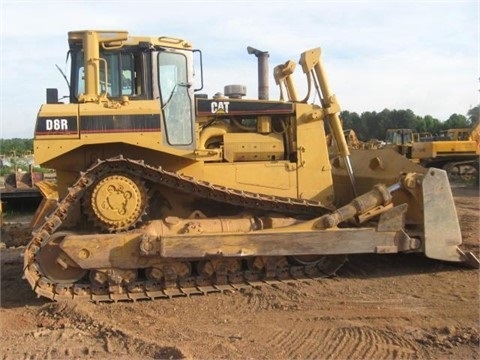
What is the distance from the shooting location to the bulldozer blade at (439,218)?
23.8 feet

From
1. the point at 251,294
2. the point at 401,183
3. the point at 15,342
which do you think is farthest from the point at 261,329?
the point at 401,183

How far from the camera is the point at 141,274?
700cm

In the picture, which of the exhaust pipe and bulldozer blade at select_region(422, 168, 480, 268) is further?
the exhaust pipe

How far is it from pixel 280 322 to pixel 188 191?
2092mm

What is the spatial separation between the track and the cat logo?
127cm

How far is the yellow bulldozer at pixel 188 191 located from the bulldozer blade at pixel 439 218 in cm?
1

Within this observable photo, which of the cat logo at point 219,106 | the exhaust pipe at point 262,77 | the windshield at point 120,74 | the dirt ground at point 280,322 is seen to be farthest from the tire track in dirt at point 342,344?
the exhaust pipe at point 262,77

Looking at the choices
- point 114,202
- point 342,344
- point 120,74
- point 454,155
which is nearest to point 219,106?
point 120,74

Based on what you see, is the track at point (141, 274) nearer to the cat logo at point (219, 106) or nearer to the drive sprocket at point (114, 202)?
the drive sprocket at point (114, 202)

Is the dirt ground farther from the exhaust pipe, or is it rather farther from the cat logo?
the exhaust pipe

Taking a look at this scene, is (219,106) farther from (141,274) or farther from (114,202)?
(141,274)

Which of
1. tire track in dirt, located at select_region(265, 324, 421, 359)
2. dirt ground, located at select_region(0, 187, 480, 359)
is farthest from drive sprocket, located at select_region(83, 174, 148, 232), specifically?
tire track in dirt, located at select_region(265, 324, 421, 359)

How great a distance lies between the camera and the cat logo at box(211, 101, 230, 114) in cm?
770

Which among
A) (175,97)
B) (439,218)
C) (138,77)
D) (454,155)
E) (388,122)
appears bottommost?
(439,218)
